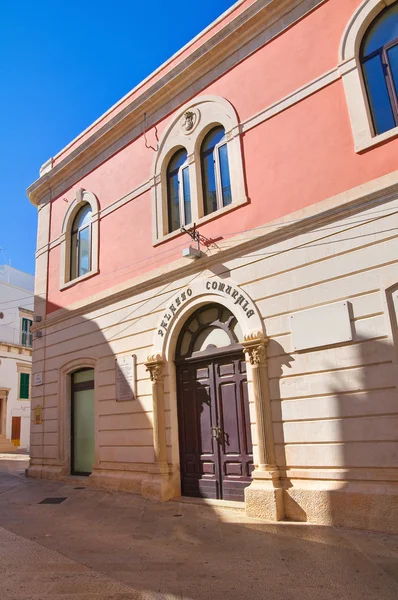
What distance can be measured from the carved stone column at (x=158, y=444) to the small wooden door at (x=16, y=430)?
19928 millimetres

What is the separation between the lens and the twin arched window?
8.86 meters

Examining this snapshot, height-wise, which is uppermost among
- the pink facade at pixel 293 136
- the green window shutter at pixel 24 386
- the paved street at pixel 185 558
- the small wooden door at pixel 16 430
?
the pink facade at pixel 293 136

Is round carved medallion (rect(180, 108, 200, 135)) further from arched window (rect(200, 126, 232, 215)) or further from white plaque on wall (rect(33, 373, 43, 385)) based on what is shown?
white plaque on wall (rect(33, 373, 43, 385))

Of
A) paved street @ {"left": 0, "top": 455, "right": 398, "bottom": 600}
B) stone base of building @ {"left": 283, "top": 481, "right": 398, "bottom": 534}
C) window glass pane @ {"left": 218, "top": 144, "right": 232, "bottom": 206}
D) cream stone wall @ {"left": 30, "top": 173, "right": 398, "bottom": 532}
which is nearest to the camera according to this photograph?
paved street @ {"left": 0, "top": 455, "right": 398, "bottom": 600}

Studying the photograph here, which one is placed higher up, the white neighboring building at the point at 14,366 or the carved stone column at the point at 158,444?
the white neighboring building at the point at 14,366

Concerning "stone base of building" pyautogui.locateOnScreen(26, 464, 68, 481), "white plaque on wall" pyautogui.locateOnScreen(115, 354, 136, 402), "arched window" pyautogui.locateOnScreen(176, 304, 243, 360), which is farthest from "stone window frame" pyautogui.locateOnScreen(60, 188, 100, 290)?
"stone base of building" pyautogui.locateOnScreen(26, 464, 68, 481)

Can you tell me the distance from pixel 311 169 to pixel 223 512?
560 centimetres

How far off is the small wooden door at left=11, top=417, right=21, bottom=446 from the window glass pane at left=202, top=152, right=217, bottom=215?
2175 cm

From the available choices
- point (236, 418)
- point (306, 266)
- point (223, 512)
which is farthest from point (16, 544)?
point (306, 266)

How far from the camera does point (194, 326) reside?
8.82 metres

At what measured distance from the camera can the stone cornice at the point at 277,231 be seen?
636cm

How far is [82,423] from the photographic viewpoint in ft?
36.3

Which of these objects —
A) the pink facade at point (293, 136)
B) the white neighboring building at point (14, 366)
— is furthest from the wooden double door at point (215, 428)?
the white neighboring building at point (14, 366)

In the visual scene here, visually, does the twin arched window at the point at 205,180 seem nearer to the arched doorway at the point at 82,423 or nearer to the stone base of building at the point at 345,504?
the arched doorway at the point at 82,423
